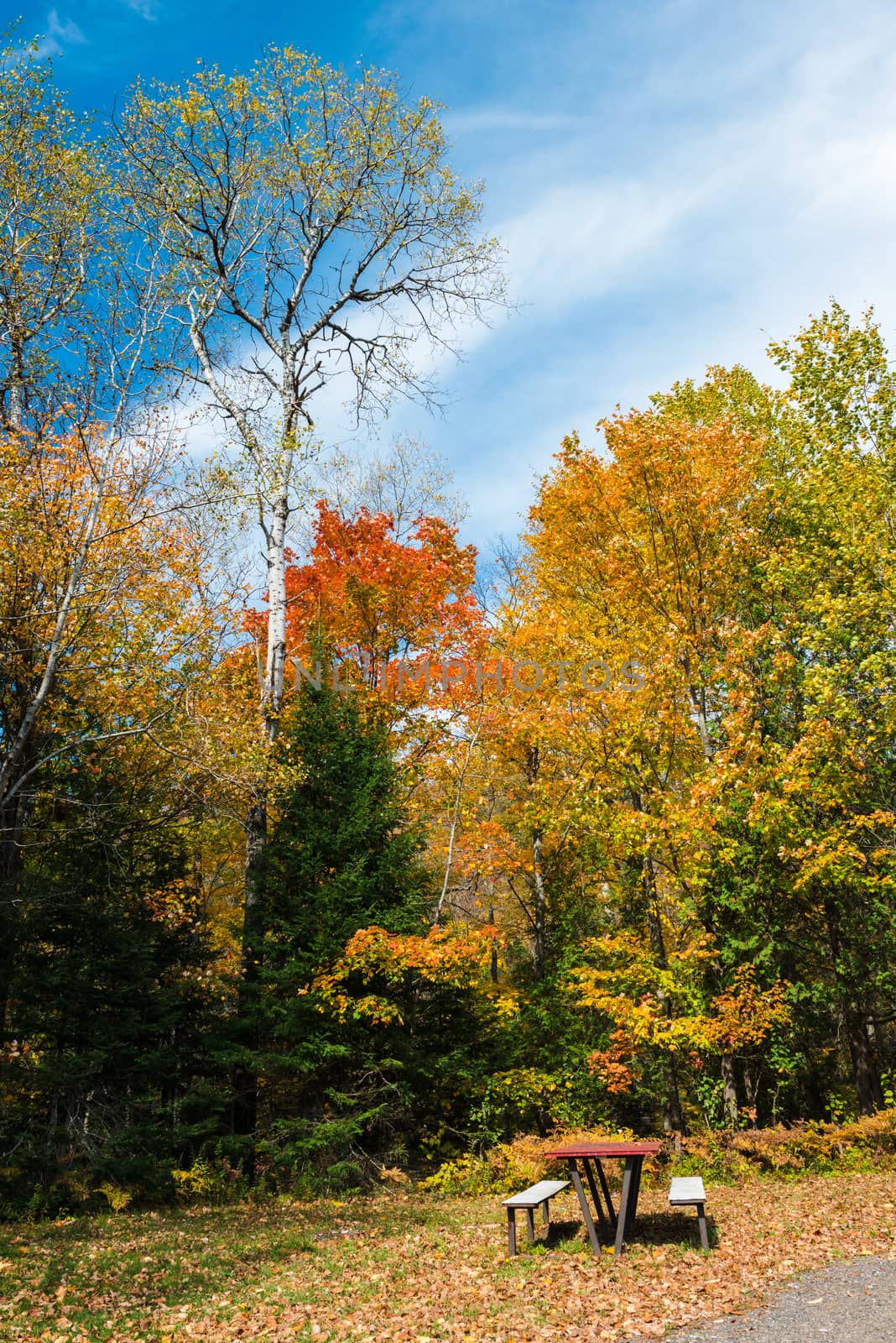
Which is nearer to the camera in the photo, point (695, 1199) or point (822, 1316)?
point (822, 1316)

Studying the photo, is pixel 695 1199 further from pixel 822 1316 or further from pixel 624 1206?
pixel 822 1316

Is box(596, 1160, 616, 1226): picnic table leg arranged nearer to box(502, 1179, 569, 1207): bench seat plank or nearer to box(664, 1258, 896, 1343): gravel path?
box(502, 1179, 569, 1207): bench seat plank

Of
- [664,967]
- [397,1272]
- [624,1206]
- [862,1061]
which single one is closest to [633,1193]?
[624,1206]

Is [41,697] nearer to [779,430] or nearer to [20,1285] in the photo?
[20,1285]

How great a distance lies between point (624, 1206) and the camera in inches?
269

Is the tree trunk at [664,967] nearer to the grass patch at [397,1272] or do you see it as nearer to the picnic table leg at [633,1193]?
the grass patch at [397,1272]

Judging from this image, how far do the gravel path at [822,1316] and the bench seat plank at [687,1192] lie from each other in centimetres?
88

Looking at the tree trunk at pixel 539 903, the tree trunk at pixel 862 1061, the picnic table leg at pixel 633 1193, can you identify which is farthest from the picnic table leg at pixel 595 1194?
the tree trunk at pixel 539 903

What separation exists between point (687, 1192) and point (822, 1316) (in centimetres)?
181

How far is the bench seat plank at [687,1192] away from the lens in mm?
6516

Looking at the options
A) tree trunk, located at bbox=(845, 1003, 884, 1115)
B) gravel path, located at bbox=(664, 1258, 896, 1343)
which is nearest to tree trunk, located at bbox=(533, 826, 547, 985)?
tree trunk, located at bbox=(845, 1003, 884, 1115)

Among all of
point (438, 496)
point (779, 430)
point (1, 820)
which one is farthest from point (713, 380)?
point (1, 820)

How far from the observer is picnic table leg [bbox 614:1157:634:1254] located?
6664 mm

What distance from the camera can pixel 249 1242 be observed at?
749cm
